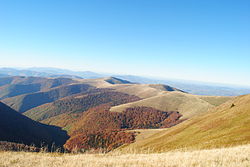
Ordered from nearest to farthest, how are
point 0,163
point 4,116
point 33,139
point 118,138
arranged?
point 0,163 < point 118,138 < point 33,139 < point 4,116

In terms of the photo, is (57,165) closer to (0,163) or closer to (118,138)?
(0,163)

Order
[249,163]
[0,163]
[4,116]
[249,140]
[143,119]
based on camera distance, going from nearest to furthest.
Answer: [249,163] → [0,163] → [249,140] → [4,116] → [143,119]

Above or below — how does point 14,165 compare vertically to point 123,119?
above

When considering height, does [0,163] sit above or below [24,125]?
above

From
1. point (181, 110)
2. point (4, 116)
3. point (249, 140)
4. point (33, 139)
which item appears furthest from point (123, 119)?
point (249, 140)

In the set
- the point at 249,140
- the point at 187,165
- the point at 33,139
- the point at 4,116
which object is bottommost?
the point at 33,139

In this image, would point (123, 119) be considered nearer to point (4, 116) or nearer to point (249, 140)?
point (4, 116)

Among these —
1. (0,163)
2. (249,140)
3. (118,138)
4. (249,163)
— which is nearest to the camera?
(249,163)

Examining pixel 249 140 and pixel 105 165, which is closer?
pixel 105 165

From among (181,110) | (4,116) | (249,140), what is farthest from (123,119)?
(249,140)
